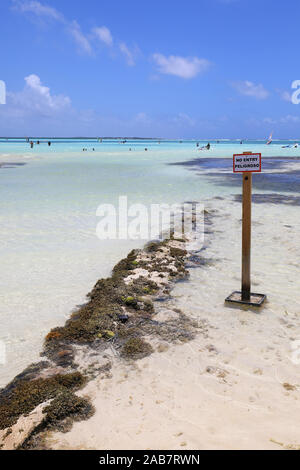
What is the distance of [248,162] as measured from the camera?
5113mm

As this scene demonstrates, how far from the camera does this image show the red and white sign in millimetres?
5078

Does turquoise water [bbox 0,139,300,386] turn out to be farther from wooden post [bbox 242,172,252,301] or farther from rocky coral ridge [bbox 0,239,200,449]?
wooden post [bbox 242,172,252,301]

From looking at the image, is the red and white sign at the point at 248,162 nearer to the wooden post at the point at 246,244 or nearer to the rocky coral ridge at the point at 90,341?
the wooden post at the point at 246,244

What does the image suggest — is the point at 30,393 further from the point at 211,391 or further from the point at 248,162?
the point at 248,162

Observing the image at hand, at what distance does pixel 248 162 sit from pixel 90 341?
10.2 ft

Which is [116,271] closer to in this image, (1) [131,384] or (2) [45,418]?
(1) [131,384]

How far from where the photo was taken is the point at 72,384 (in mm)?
3857

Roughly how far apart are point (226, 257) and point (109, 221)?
4804mm

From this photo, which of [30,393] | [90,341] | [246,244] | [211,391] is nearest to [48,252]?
[90,341]

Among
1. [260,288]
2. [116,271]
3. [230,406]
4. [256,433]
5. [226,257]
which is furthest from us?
[226,257]

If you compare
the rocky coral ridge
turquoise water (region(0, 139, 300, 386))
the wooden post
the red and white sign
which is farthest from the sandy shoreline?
the red and white sign

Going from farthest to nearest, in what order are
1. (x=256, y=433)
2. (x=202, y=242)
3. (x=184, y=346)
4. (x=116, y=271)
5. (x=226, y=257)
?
(x=202, y=242)
(x=226, y=257)
(x=116, y=271)
(x=184, y=346)
(x=256, y=433)

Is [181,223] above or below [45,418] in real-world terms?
above
